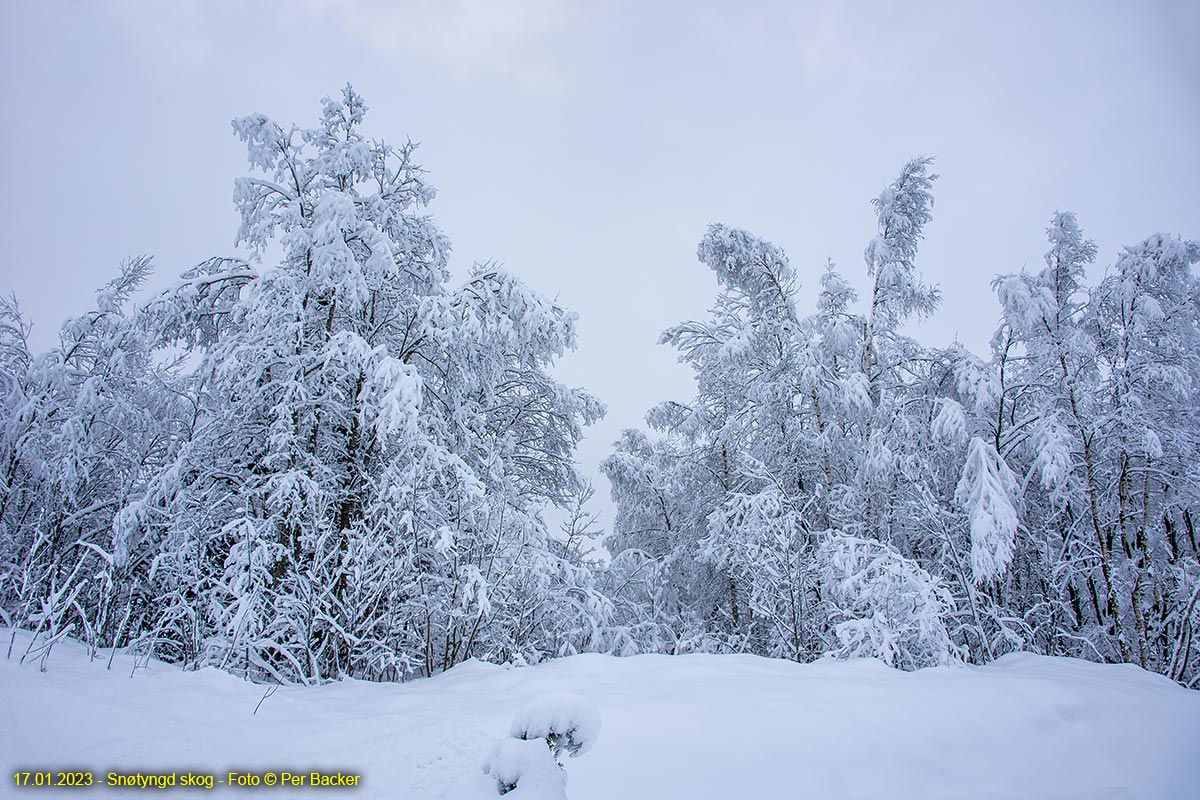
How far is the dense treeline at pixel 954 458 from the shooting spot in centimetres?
679

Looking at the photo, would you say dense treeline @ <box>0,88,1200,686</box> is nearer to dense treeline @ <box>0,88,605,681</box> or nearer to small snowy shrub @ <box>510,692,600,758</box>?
dense treeline @ <box>0,88,605,681</box>

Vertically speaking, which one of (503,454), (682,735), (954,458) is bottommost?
(682,735)

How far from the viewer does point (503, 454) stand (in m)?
8.52

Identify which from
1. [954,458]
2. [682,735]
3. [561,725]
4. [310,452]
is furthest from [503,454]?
[954,458]

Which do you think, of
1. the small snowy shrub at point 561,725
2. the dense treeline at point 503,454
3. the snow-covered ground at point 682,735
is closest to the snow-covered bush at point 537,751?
the small snowy shrub at point 561,725

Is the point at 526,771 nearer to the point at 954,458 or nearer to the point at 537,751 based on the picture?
the point at 537,751

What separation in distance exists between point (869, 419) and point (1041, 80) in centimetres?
25568

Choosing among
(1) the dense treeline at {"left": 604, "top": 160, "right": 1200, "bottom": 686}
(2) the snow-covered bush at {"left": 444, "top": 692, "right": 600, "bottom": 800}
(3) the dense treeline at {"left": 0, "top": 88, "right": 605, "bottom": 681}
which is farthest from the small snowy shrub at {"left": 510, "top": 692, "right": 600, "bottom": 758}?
(1) the dense treeline at {"left": 604, "top": 160, "right": 1200, "bottom": 686}

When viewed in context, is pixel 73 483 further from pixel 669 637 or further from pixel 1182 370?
pixel 1182 370

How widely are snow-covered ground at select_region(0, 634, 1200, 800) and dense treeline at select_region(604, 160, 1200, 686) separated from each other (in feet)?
7.41

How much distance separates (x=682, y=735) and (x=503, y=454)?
613cm

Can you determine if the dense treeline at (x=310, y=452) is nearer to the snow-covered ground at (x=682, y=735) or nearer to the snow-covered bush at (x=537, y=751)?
the snow-covered ground at (x=682, y=735)

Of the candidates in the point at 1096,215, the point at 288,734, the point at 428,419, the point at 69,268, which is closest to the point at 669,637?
the point at 428,419

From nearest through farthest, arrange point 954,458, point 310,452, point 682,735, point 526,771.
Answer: point 526,771
point 682,735
point 310,452
point 954,458
